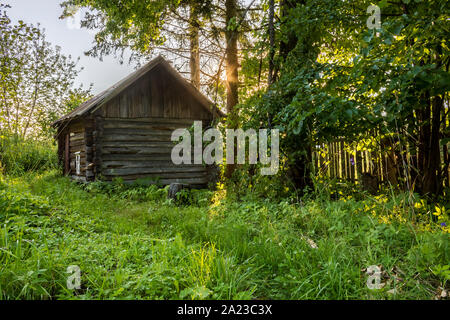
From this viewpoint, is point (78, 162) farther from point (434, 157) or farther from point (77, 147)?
point (434, 157)

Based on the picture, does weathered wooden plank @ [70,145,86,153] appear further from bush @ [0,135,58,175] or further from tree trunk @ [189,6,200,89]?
tree trunk @ [189,6,200,89]

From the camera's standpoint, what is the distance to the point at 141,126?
11.0 metres

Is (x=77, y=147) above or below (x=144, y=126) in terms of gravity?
below

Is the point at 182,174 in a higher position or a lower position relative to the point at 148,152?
lower

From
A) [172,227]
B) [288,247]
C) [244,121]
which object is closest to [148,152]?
[244,121]

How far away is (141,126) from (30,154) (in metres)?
6.71

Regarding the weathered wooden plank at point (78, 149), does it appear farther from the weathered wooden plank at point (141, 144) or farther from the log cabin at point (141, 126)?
the weathered wooden plank at point (141, 144)

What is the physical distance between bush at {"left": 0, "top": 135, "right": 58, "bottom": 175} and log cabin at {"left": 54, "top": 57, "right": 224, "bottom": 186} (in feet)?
6.23

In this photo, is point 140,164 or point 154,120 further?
point 154,120

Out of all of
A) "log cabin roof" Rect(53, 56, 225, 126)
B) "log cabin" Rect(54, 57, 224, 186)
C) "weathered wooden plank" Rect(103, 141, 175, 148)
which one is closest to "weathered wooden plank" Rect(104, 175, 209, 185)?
"log cabin" Rect(54, 57, 224, 186)

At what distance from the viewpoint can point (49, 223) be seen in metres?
4.04

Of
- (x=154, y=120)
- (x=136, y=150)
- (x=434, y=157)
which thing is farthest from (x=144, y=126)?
(x=434, y=157)

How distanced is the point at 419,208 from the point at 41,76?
60.3 feet

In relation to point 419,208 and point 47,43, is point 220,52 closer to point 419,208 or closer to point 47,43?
point 419,208
